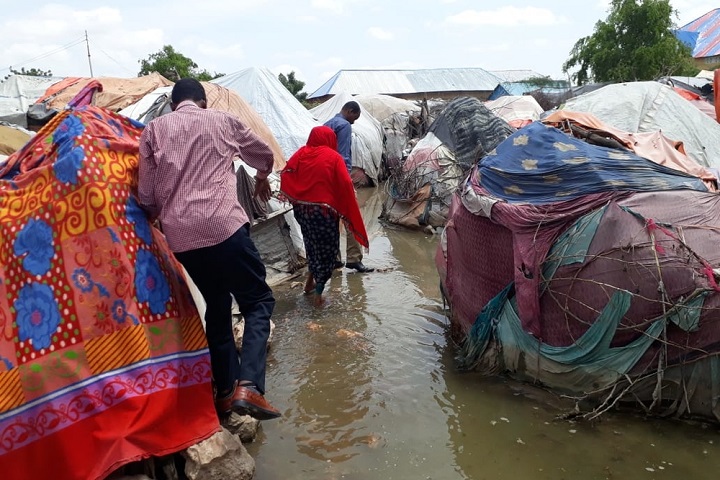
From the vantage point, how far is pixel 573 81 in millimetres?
27250

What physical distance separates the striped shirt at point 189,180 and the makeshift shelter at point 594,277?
1.71m

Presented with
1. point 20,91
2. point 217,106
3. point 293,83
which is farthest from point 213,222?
point 293,83

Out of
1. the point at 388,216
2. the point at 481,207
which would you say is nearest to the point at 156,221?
the point at 481,207

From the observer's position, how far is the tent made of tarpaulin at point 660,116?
8.30 meters

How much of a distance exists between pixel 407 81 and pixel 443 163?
35.2 m

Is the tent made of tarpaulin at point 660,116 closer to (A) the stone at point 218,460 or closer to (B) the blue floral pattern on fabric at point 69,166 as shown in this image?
(A) the stone at point 218,460

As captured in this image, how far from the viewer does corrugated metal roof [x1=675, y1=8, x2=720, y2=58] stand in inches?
1328

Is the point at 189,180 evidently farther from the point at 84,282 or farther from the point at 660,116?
the point at 660,116

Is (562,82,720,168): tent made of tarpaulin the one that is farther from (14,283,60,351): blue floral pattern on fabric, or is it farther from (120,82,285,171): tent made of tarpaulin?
(14,283,60,351): blue floral pattern on fabric

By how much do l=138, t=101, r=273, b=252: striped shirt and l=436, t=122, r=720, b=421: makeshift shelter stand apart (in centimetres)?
171

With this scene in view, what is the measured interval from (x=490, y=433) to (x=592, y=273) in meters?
1.01

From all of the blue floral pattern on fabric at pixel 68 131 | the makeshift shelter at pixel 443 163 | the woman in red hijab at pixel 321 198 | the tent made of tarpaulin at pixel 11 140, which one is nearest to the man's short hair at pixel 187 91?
the blue floral pattern on fabric at pixel 68 131

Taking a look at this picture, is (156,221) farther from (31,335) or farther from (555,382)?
(555,382)

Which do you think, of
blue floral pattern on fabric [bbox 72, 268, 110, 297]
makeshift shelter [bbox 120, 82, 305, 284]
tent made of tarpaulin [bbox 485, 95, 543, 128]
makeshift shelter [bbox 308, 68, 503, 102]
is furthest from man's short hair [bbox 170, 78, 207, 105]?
makeshift shelter [bbox 308, 68, 503, 102]
